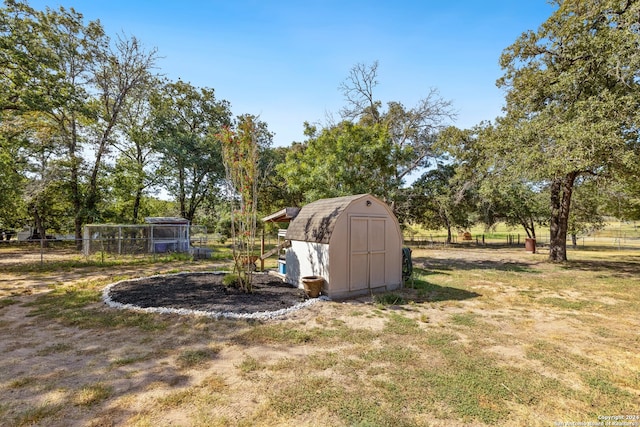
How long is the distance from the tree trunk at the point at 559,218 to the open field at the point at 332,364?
788cm

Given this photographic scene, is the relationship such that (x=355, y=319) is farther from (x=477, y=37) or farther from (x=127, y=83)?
(x=127, y=83)

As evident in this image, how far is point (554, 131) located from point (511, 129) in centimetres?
243

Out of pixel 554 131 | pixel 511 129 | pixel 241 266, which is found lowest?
pixel 241 266

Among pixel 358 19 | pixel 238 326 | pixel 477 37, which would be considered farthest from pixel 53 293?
pixel 477 37

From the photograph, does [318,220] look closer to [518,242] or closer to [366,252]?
[366,252]

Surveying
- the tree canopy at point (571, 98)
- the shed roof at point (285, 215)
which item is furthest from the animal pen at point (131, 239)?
Answer: the tree canopy at point (571, 98)

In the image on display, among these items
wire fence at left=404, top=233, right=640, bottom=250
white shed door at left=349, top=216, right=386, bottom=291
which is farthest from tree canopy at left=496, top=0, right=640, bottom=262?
wire fence at left=404, top=233, right=640, bottom=250

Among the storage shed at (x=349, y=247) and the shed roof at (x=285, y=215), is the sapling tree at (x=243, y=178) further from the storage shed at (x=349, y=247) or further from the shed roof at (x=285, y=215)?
the shed roof at (x=285, y=215)

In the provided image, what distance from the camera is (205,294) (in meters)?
8.09

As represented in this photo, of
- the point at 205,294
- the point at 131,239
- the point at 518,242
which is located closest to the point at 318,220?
the point at 205,294

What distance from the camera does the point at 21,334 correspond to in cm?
535

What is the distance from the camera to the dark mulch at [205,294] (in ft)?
23.2

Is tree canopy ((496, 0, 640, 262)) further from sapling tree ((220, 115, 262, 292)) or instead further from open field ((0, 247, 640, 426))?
sapling tree ((220, 115, 262, 292))

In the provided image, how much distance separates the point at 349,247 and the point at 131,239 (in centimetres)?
1345
